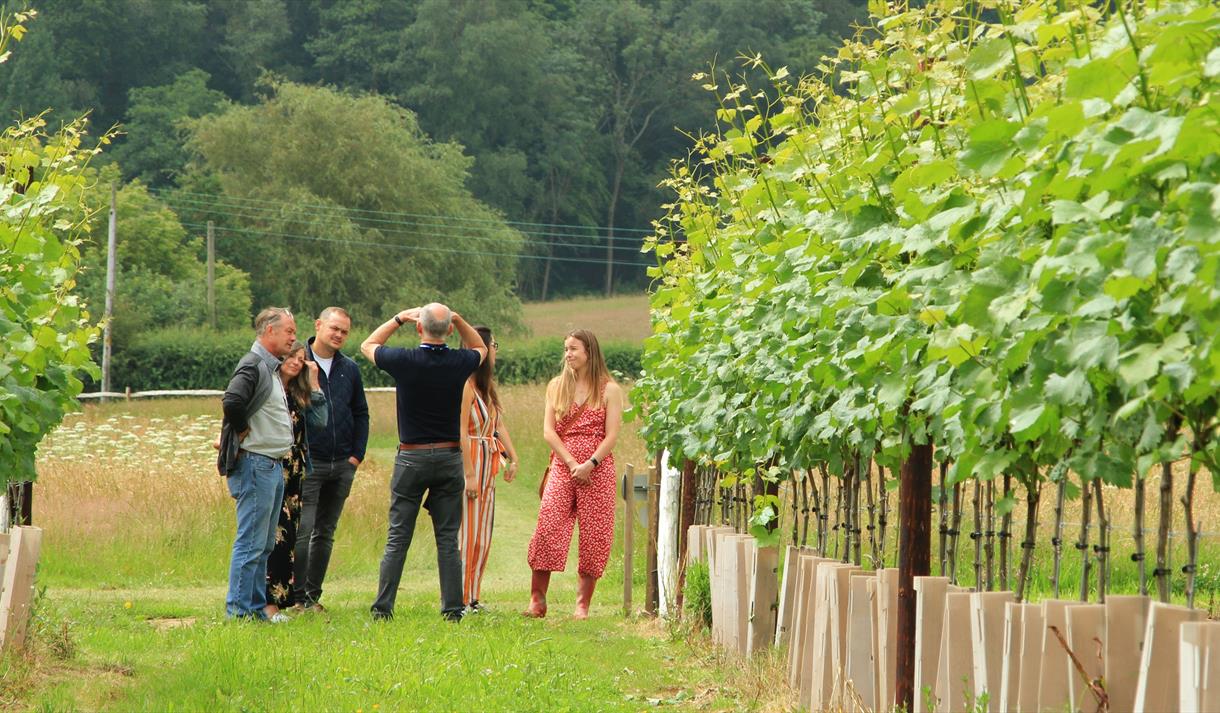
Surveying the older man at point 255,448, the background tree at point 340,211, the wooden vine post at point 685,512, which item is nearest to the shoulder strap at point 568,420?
the wooden vine post at point 685,512

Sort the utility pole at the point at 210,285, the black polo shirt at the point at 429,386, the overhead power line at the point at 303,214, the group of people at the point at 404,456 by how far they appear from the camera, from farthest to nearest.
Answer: the overhead power line at the point at 303,214 < the utility pole at the point at 210,285 < the black polo shirt at the point at 429,386 < the group of people at the point at 404,456

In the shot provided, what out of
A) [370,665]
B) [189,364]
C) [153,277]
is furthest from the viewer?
[153,277]

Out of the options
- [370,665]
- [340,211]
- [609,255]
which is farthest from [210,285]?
[370,665]

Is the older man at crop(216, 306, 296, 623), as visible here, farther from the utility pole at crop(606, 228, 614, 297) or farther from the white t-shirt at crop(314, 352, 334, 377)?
the utility pole at crop(606, 228, 614, 297)

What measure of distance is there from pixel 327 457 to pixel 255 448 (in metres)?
1.12

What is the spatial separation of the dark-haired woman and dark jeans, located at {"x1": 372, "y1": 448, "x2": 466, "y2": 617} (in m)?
0.67

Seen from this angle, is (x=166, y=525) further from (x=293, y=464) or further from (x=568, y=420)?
(x=568, y=420)

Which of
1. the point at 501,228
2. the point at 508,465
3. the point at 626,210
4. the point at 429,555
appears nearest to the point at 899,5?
the point at 508,465

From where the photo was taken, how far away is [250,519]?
28.9 ft

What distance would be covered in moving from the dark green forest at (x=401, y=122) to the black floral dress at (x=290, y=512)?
48.0m

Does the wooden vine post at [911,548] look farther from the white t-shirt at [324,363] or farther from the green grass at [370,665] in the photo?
the white t-shirt at [324,363]

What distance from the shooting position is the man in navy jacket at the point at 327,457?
9.89 m

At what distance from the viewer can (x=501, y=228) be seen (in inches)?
2509

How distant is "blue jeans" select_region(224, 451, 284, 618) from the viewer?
883 centimetres
